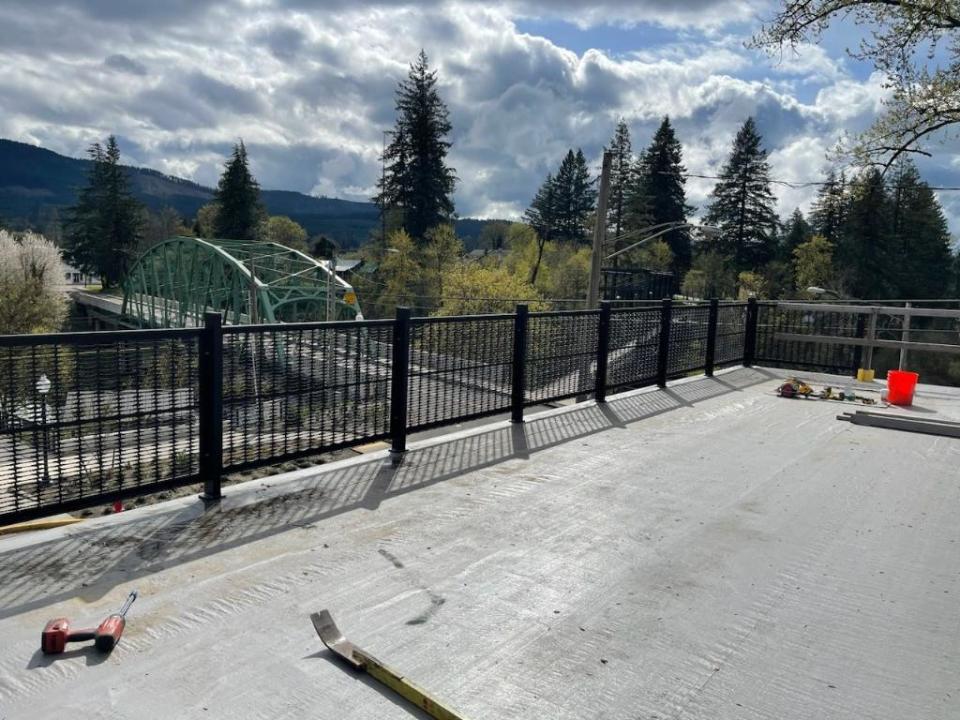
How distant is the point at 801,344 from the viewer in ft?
40.2

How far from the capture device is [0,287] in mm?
39406

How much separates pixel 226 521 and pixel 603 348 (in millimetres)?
5343

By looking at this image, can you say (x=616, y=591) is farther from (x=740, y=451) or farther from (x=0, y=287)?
(x=0, y=287)

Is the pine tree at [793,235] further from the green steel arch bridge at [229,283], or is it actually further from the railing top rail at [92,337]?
the railing top rail at [92,337]

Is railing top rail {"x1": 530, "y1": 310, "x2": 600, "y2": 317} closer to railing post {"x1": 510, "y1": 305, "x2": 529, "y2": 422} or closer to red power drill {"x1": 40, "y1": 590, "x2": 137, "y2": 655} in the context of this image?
railing post {"x1": 510, "y1": 305, "x2": 529, "y2": 422}

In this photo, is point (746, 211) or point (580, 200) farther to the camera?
point (580, 200)

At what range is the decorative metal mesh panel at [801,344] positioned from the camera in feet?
40.1

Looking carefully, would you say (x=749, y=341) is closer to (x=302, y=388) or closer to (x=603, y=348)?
(x=603, y=348)

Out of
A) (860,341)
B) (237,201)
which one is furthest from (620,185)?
(860,341)

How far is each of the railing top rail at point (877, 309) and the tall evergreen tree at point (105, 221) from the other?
253ft

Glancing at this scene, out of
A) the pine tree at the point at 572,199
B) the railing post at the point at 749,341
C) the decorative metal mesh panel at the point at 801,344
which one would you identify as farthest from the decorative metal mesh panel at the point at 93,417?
the pine tree at the point at 572,199

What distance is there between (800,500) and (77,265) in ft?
287

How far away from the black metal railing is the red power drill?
1150 mm

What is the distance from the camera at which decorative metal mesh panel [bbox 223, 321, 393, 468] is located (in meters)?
4.88
